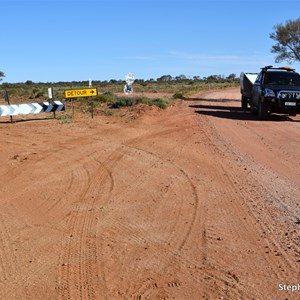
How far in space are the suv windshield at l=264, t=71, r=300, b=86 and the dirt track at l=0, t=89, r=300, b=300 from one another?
6558 millimetres

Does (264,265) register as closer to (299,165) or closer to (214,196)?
(214,196)

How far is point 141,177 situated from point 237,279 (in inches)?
170

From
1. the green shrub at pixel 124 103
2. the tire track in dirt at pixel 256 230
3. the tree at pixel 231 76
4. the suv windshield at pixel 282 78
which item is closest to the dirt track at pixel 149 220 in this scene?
the tire track in dirt at pixel 256 230

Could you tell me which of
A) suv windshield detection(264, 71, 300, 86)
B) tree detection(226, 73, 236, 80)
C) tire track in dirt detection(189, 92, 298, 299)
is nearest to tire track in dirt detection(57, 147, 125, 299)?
tire track in dirt detection(189, 92, 298, 299)

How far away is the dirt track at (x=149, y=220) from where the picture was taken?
459 cm

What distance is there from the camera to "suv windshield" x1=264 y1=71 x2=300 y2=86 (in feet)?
60.5

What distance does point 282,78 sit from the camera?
61.1ft

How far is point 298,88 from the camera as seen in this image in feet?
58.4

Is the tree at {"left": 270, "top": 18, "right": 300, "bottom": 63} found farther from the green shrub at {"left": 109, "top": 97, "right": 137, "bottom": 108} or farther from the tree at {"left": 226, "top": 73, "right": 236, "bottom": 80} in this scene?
the tree at {"left": 226, "top": 73, "right": 236, "bottom": 80}

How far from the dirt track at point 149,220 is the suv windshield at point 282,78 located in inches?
A: 258

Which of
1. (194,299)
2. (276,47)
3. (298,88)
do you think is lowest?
(194,299)

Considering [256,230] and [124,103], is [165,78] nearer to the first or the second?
[124,103]

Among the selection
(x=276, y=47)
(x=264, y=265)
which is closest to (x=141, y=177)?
(x=264, y=265)

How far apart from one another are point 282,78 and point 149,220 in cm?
1395
